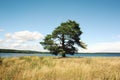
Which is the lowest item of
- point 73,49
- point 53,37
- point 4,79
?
point 4,79

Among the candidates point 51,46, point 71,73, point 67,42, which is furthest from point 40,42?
point 71,73

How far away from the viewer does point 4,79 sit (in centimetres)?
663

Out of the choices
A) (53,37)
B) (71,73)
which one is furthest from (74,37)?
(71,73)

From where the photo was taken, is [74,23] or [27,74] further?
[74,23]

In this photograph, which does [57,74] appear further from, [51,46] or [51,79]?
[51,46]

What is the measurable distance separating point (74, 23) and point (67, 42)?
4615mm

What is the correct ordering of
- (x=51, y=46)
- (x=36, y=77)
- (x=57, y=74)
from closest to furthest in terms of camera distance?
(x=36, y=77)
(x=57, y=74)
(x=51, y=46)

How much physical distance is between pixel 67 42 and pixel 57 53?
3.36 meters

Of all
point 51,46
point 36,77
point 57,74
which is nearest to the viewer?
point 36,77

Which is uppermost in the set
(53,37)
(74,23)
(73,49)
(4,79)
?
(74,23)

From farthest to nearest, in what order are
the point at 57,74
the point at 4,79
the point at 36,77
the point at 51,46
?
the point at 51,46
the point at 57,74
the point at 36,77
the point at 4,79

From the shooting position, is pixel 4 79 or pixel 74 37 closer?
pixel 4 79

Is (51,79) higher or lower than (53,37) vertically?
lower

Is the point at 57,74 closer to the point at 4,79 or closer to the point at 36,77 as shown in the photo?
the point at 36,77
